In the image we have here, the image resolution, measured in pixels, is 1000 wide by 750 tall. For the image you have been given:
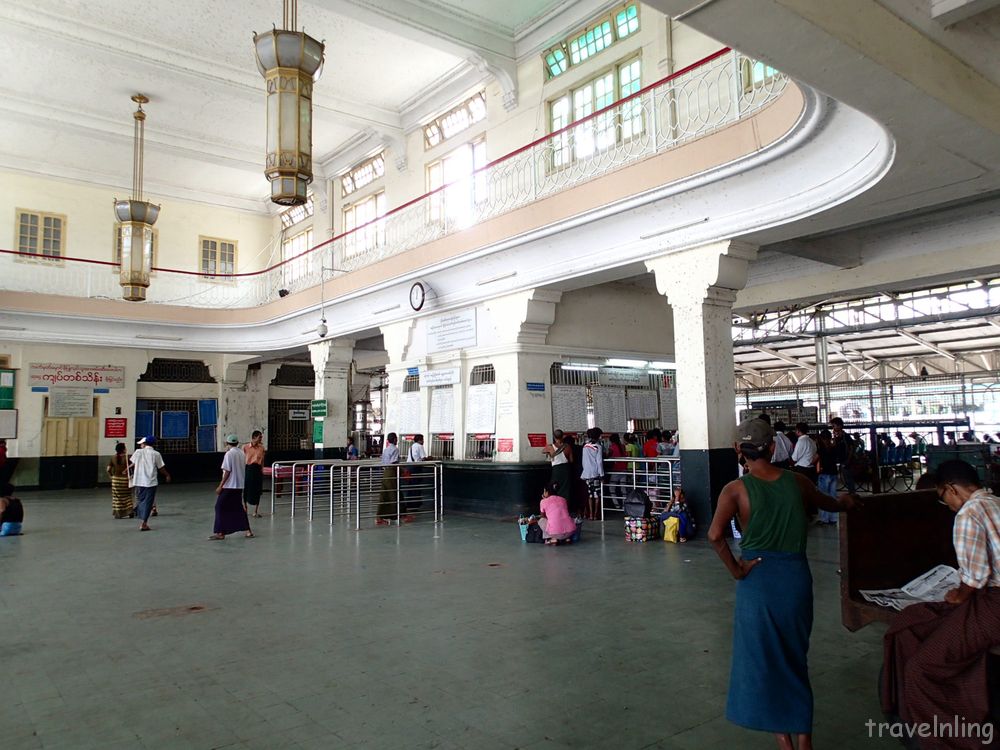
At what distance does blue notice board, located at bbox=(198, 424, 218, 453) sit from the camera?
60.8 feet

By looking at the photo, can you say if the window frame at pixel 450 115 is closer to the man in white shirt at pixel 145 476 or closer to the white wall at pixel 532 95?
the white wall at pixel 532 95

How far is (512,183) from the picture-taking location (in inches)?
423

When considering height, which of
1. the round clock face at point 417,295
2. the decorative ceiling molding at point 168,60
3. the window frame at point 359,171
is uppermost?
the decorative ceiling molding at point 168,60

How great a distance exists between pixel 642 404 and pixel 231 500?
654cm

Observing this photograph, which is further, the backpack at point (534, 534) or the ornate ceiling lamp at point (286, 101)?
the backpack at point (534, 534)

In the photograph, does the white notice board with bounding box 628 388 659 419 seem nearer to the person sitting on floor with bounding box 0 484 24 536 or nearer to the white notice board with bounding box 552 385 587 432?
the white notice board with bounding box 552 385 587 432

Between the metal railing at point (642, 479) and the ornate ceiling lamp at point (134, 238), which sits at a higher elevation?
the ornate ceiling lamp at point (134, 238)

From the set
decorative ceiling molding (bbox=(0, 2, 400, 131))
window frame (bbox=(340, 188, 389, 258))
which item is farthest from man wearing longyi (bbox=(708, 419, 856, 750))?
decorative ceiling molding (bbox=(0, 2, 400, 131))

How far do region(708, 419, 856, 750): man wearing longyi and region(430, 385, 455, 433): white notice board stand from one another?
8.82m

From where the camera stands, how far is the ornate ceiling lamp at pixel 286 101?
6758 mm

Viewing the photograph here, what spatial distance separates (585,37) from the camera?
11.0 m

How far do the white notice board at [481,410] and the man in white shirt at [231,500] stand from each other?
138 inches

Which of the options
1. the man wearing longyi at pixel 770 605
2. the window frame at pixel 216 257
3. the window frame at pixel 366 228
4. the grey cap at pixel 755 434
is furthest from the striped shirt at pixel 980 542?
the window frame at pixel 216 257

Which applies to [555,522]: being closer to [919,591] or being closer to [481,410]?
[481,410]
